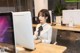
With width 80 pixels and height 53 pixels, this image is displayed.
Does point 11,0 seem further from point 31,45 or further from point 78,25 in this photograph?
point 31,45

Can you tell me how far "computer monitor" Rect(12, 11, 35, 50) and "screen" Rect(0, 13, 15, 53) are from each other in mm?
203

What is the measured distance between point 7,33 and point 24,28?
0.29 m

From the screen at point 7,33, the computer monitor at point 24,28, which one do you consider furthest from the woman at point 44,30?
the screen at point 7,33

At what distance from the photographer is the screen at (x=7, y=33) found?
1.33 m

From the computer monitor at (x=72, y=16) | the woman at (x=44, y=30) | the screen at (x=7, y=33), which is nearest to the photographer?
the screen at (x=7, y=33)

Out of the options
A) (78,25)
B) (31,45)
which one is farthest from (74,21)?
(31,45)

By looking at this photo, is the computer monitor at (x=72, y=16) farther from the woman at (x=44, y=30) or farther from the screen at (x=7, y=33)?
the screen at (x=7, y=33)

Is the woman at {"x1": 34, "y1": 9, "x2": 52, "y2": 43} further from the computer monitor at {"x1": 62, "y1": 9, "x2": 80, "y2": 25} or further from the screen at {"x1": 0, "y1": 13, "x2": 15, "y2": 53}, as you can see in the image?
the computer monitor at {"x1": 62, "y1": 9, "x2": 80, "y2": 25}

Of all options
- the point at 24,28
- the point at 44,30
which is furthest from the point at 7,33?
the point at 44,30

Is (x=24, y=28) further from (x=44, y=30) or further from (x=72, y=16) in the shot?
(x=72, y=16)

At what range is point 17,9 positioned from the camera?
19.6ft

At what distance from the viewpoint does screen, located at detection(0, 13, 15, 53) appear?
1329mm

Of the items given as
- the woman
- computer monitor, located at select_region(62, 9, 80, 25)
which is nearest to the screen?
the woman

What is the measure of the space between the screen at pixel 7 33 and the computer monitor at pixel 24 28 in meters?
0.20
